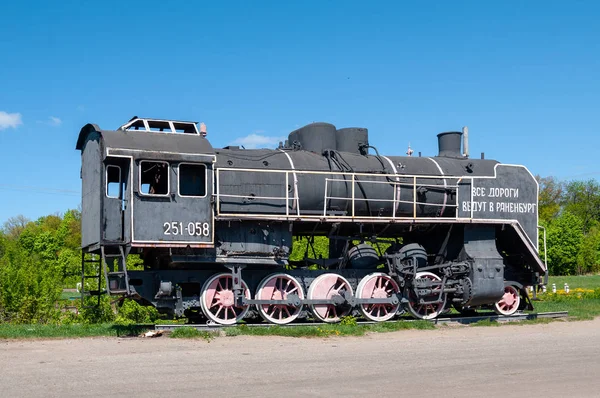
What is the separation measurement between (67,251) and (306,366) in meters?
59.2

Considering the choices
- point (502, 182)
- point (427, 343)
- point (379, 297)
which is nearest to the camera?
point (427, 343)

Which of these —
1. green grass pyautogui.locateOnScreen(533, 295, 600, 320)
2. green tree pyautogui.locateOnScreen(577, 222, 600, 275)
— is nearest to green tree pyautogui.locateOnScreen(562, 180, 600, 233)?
green tree pyautogui.locateOnScreen(577, 222, 600, 275)

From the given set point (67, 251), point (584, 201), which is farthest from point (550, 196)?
point (67, 251)

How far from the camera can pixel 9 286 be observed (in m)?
20.4

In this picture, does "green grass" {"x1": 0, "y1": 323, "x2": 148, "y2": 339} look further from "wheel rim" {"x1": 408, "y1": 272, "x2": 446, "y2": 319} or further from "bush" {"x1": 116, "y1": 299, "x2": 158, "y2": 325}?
"wheel rim" {"x1": 408, "y1": 272, "x2": 446, "y2": 319}

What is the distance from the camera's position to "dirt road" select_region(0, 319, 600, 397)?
884 centimetres

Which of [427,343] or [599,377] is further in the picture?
[427,343]

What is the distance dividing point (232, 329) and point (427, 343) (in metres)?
4.14

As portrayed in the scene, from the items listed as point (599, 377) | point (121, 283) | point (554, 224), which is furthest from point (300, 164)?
point (554, 224)

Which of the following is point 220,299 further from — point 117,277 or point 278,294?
point 117,277

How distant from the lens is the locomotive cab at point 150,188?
582 inches

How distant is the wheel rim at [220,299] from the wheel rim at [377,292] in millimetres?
2933

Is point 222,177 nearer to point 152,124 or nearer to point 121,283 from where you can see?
point 152,124

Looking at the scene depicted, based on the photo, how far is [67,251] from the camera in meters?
65.7
